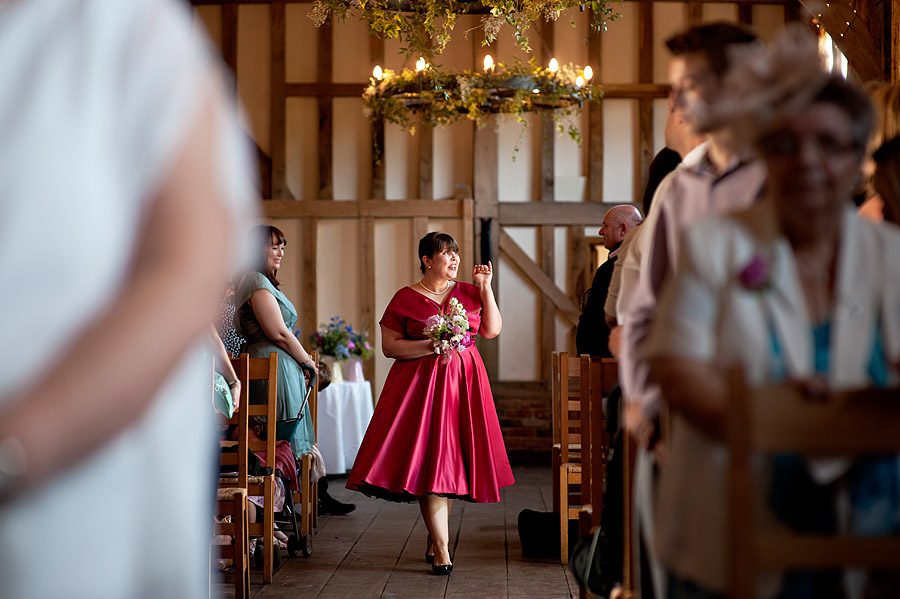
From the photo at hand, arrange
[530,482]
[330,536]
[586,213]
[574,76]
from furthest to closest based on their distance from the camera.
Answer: [586,213], [530,482], [574,76], [330,536]

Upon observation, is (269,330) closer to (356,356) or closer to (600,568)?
(356,356)

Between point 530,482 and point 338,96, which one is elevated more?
point 338,96

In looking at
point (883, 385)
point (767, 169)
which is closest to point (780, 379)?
point (883, 385)

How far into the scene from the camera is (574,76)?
6.87 metres

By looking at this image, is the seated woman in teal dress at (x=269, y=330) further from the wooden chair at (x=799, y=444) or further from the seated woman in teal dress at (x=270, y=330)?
the wooden chair at (x=799, y=444)

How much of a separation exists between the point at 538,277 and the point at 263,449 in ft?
17.7

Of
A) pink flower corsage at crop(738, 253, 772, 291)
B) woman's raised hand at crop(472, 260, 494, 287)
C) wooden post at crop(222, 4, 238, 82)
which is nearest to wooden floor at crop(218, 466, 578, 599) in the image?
woman's raised hand at crop(472, 260, 494, 287)

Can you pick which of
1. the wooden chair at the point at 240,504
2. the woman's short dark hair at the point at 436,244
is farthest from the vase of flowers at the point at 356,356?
the wooden chair at the point at 240,504

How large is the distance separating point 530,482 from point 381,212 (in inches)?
127

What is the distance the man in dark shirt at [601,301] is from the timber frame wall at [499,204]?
4.43 metres

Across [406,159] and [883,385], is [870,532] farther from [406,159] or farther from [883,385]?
[406,159]

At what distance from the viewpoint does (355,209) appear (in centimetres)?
943

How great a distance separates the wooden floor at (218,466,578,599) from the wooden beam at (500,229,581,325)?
304cm

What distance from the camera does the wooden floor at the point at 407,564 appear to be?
4344mm
